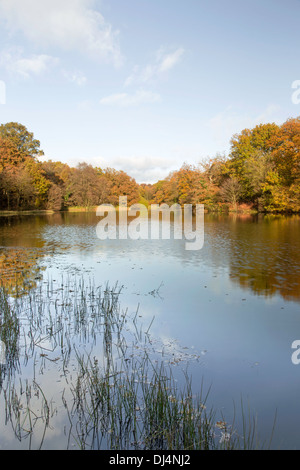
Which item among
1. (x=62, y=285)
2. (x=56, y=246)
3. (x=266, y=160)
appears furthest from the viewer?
(x=266, y=160)

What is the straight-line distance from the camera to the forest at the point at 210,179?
4500 centimetres

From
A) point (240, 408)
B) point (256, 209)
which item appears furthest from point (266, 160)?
point (240, 408)

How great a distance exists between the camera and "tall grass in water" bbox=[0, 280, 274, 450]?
3.61m

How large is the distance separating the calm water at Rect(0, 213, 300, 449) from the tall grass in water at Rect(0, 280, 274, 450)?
6.6 inches

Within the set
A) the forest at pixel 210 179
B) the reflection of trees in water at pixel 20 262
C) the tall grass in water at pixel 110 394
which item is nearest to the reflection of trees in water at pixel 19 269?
the reflection of trees in water at pixel 20 262

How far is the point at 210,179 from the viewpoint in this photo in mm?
64000

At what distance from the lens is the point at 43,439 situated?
12.2 feet

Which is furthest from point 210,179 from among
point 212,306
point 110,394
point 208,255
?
point 110,394

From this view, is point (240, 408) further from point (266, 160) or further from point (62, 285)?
point (266, 160)

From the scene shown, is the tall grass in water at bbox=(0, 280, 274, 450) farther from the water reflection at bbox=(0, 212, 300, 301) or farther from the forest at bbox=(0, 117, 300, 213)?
the forest at bbox=(0, 117, 300, 213)

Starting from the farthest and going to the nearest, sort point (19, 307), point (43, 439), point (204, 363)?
point (19, 307) → point (204, 363) → point (43, 439)

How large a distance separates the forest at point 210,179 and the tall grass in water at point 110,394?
131 feet
